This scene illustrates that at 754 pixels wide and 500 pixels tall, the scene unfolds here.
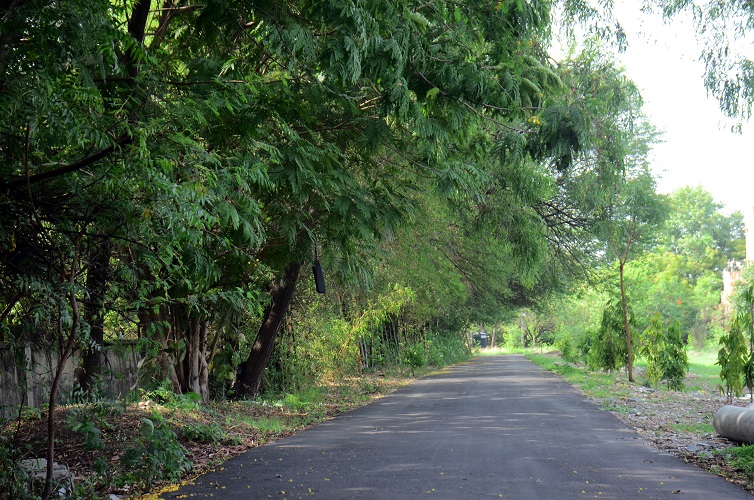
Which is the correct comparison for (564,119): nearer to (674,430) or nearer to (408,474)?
(408,474)

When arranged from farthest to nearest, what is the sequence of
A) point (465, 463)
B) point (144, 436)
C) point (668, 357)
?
point (668, 357)
point (465, 463)
point (144, 436)

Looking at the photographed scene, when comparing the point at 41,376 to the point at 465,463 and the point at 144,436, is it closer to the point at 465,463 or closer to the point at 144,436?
the point at 144,436

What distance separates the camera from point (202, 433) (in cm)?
995

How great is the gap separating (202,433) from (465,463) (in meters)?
3.65

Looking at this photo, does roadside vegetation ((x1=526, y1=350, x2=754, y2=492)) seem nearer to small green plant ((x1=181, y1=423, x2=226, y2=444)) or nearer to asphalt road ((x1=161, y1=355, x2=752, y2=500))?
asphalt road ((x1=161, y1=355, x2=752, y2=500))

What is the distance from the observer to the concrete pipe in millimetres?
8938

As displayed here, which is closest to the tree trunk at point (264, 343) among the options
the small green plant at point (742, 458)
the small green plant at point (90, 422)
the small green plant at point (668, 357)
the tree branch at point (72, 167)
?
the small green plant at point (90, 422)

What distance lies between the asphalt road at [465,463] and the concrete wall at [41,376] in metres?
2.01

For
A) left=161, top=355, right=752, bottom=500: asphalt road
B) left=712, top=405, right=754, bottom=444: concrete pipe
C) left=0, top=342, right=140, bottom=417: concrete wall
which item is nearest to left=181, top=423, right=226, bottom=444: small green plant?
left=161, top=355, right=752, bottom=500: asphalt road

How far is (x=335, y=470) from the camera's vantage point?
8.12 m

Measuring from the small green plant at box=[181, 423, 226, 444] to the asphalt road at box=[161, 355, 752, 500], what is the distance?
0.66 meters

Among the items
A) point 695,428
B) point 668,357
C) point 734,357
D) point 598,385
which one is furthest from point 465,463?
point 598,385

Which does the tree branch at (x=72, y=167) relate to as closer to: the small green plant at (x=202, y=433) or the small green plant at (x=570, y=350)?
the small green plant at (x=202, y=433)

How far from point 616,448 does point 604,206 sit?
26.3ft
